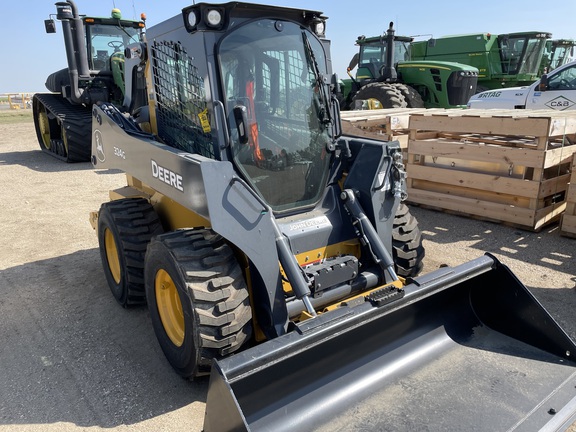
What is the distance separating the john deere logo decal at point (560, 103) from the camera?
9782mm

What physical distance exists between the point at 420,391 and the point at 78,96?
10341 millimetres

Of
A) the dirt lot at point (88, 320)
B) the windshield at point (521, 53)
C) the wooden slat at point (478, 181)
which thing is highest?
the windshield at point (521, 53)

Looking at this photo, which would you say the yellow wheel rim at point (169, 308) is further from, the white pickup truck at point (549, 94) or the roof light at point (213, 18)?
the white pickup truck at point (549, 94)

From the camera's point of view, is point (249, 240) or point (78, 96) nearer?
point (249, 240)

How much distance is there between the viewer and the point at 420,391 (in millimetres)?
2600

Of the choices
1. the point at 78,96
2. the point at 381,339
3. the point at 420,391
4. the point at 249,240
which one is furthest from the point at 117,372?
the point at 78,96

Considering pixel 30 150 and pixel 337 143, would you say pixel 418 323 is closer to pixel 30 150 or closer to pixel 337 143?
pixel 337 143

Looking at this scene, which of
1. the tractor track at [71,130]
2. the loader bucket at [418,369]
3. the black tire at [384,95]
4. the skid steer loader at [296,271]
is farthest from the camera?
the black tire at [384,95]

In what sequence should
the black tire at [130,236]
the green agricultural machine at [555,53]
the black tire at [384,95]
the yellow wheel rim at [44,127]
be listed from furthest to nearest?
the green agricultural machine at [555,53]
the yellow wheel rim at [44,127]
the black tire at [384,95]
the black tire at [130,236]

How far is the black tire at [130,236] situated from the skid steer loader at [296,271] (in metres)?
0.02

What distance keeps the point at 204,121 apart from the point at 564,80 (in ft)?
32.2

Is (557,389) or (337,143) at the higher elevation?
(337,143)

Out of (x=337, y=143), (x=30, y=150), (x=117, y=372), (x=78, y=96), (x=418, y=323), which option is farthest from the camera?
(x=30, y=150)

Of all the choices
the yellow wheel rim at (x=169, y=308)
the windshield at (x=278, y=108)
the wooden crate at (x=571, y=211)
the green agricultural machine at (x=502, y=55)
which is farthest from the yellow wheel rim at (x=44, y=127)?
the wooden crate at (x=571, y=211)
